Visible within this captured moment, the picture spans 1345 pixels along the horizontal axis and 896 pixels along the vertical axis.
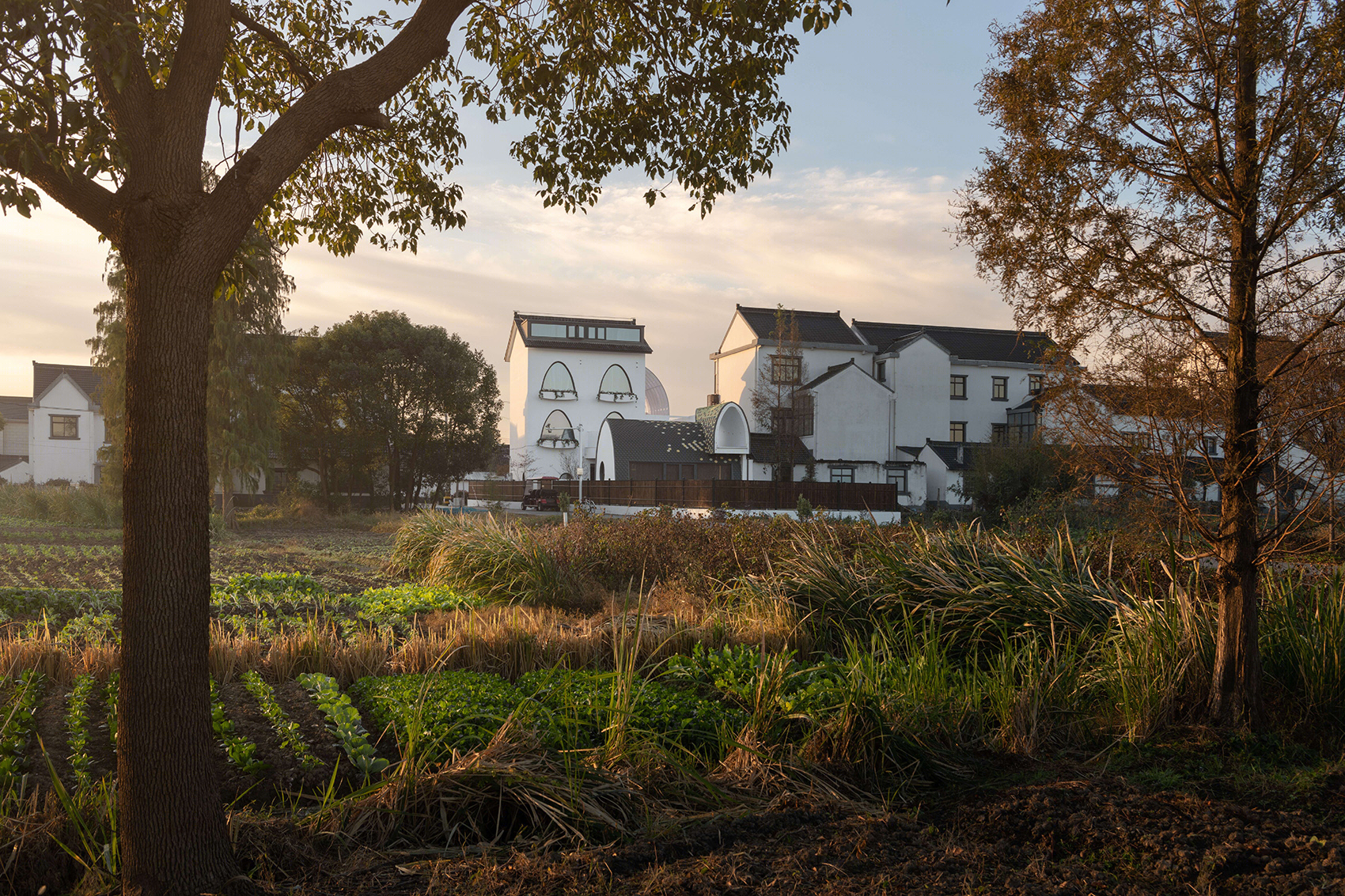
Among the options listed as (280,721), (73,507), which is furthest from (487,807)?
(73,507)

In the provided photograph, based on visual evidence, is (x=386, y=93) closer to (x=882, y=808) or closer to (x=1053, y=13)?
(x=882, y=808)

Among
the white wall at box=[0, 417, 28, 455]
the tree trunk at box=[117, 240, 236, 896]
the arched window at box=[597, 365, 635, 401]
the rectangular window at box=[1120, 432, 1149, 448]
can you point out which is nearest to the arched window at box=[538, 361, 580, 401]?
the arched window at box=[597, 365, 635, 401]

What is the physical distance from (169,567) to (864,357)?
41.3 metres

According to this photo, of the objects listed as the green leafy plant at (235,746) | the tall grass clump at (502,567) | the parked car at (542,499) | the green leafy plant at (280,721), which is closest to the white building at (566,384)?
the parked car at (542,499)

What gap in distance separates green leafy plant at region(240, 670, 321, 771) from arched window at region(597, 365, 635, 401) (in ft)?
161

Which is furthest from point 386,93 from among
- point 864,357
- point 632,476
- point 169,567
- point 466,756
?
point 864,357

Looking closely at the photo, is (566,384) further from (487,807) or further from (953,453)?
(487,807)

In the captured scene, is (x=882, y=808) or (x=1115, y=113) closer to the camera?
(x=882, y=808)

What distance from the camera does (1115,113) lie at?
4816 millimetres

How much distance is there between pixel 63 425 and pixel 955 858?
53.6 meters

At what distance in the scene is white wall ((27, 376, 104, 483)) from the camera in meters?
44.1

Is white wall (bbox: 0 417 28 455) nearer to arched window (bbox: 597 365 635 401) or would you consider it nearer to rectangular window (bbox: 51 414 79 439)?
rectangular window (bbox: 51 414 79 439)

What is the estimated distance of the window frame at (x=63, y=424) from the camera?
4425 centimetres

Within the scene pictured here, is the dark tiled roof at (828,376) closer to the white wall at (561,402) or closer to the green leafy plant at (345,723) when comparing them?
the white wall at (561,402)
